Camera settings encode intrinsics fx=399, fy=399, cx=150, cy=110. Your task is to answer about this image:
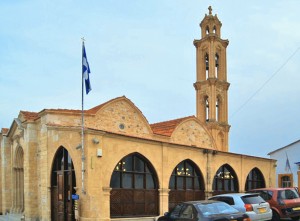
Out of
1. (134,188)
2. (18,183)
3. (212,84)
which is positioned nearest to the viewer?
(134,188)

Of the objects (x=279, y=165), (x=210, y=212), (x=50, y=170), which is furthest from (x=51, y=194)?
(x=279, y=165)

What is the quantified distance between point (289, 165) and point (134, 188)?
19.4 metres

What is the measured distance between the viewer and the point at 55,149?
1775 cm

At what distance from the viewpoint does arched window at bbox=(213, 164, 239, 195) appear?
23188 millimetres

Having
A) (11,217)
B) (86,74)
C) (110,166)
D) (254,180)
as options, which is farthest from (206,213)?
(254,180)

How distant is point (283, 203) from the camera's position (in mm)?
16766

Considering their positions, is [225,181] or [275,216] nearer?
[275,216]

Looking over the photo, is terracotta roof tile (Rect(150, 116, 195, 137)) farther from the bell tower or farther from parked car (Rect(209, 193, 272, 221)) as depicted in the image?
the bell tower

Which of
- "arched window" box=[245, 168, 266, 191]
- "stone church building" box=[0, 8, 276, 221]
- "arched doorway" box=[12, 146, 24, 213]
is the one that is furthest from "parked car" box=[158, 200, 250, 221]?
"arched window" box=[245, 168, 266, 191]

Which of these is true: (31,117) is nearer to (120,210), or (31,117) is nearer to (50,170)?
(50,170)

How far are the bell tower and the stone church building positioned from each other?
1544 cm

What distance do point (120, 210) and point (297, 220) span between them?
778 centimetres

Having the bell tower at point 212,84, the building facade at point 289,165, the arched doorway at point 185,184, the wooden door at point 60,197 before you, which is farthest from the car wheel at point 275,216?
the bell tower at point 212,84

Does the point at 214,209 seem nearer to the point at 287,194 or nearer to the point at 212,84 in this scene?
the point at 287,194
